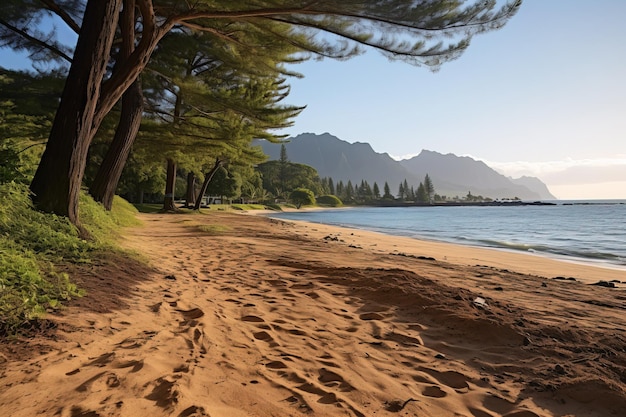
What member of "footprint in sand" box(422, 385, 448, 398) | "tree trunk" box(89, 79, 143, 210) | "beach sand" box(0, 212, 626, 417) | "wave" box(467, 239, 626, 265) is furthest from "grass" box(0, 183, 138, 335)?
"wave" box(467, 239, 626, 265)

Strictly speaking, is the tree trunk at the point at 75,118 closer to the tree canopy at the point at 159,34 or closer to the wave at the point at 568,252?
the tree canopy at the point at 159,34

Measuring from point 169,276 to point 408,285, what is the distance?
9.55ft

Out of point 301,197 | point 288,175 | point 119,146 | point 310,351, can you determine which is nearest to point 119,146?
point 119,146

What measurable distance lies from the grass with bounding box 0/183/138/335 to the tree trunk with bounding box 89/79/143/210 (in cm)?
420

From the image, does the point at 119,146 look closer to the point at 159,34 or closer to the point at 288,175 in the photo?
the point at 159,34

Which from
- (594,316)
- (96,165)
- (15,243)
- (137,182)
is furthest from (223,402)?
(137,182)

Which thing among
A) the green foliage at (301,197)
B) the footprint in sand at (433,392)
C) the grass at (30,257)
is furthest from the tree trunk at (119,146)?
the green foliage at (301,197)

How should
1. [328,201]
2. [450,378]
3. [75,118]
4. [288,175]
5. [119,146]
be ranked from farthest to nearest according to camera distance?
[288,175] < [328,201] < [119,146] < [75,118] < [450,378]

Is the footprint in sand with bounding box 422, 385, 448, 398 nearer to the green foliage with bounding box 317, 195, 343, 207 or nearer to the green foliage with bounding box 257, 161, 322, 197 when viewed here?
the green foliage with bounding box 257, 161, 322, 197

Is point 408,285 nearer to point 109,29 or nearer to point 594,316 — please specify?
point 594,316

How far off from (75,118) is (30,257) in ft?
8.45

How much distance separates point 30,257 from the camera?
9.49 ft

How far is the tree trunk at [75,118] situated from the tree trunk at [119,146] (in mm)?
3653

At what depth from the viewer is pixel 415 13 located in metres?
5.41
